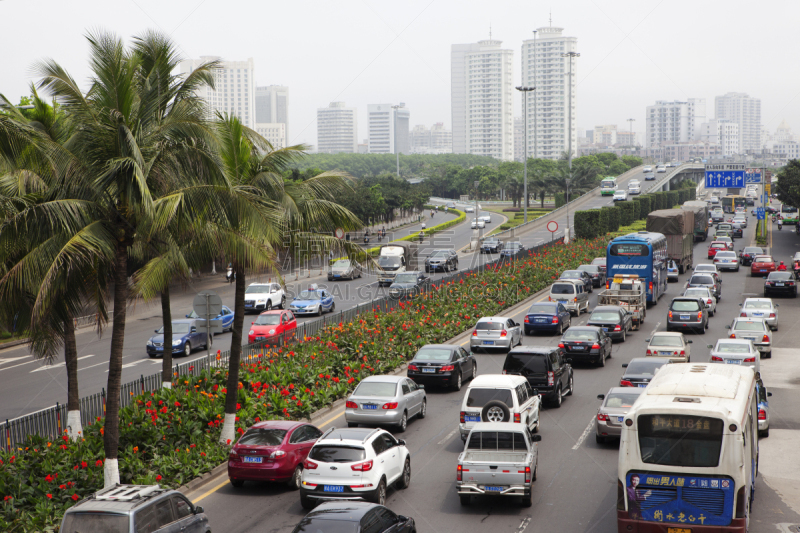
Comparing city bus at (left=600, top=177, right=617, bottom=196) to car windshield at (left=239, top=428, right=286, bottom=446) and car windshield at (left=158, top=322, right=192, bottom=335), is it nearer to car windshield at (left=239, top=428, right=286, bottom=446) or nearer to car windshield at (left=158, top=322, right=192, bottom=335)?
car windshield at (left=158, top=322, right=192, bottom=335)

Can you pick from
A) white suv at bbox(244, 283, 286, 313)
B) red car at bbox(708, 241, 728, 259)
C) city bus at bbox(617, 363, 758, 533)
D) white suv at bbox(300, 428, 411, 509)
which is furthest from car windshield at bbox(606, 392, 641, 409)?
red car at bbox(708, 241, 728, 259)

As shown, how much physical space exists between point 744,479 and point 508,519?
4.19 metres

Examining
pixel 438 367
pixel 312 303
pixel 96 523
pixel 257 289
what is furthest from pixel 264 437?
pixel 257 289

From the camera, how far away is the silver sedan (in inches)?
731

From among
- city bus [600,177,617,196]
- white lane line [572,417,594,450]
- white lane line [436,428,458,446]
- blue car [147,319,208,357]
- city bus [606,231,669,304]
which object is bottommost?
white lane line [436,428,458,446]

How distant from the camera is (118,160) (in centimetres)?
1316

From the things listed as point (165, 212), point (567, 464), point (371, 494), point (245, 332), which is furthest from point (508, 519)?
point (245, 332)

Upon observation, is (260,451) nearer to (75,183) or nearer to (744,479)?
(75,183)

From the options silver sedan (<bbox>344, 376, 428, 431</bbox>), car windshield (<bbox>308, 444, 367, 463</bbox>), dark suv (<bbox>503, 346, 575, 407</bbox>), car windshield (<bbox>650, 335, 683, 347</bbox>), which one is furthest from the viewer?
car windshield (<bbox>650, 335, 683, 347</bbox>)

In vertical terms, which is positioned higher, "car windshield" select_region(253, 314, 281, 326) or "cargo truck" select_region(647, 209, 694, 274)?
"cargo truck" select_region(647, 209, 694, 274)

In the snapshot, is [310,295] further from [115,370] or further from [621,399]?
[115,370]

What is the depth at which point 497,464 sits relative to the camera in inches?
542

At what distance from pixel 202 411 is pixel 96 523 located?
7860 millimetres

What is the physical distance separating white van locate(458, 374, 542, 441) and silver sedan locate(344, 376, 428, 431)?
182 centimetres
